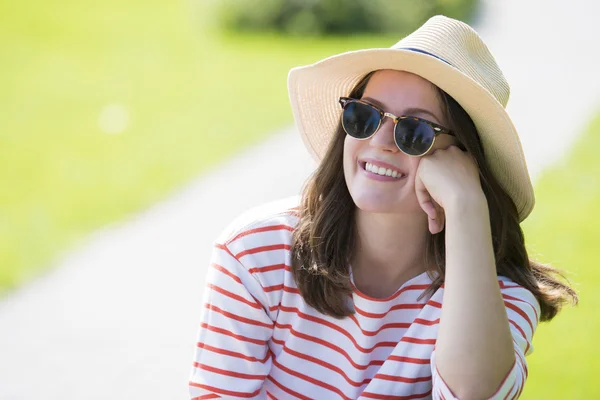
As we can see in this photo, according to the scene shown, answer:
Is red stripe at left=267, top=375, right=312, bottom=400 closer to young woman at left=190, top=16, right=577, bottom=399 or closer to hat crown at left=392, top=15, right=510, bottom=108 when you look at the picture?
young woman at left=190, top=16, right=577, bottom=399

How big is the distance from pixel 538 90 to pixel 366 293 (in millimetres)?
7239

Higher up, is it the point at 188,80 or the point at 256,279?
the point at 188,80

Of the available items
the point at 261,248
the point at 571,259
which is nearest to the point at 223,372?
the point at 261,248

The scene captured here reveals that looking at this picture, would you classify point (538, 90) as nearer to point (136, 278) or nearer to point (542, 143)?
point (542, 143)

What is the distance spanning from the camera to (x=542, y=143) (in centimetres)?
827

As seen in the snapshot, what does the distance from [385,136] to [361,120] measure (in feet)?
0.30

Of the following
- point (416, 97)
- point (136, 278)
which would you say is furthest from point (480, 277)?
point (136, 278)

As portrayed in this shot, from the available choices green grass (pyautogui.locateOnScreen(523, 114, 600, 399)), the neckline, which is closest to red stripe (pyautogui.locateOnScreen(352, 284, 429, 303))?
the neckline

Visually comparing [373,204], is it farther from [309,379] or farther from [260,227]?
[309,379]

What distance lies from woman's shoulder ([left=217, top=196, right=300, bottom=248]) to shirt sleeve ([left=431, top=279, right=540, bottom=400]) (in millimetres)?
652

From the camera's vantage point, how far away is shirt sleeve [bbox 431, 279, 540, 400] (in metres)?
2.63

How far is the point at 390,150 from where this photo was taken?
2.83 metres

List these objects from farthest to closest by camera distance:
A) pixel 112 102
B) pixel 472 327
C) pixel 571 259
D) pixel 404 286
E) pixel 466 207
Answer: pixel 112 102, pixel 571 259, pixel 404 286, pixel 466 207, pixel 472 327

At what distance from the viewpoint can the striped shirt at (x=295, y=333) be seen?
2832 millimetres
